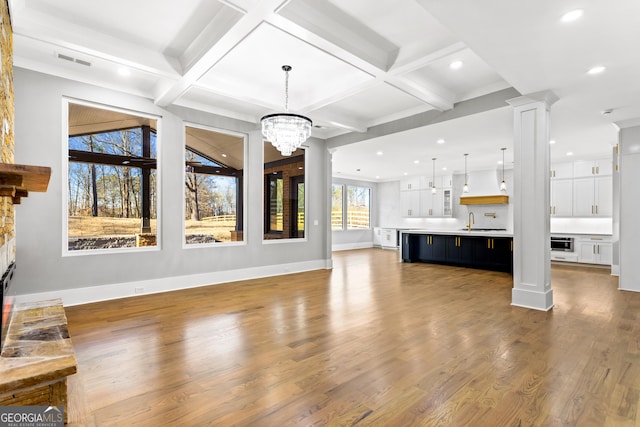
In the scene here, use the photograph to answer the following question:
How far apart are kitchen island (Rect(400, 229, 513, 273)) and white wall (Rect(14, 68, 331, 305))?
3.17m

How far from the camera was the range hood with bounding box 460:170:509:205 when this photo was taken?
9648mm

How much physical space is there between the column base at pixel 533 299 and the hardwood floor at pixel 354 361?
0.15 metres

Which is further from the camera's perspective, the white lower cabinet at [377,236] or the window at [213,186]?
the white lower cabinet at [377,236]

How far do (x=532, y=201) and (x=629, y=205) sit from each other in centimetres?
248

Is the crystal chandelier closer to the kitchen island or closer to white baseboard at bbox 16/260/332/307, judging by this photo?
white baseboard at bbox 16/260/332/307

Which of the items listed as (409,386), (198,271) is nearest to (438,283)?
(409,386)

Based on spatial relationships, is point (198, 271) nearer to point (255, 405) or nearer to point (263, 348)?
point (263, 348)

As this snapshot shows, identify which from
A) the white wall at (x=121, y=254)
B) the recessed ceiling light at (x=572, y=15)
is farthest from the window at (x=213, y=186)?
the recessed ceiling light at (x=572, y=15)

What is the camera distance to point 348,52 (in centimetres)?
340

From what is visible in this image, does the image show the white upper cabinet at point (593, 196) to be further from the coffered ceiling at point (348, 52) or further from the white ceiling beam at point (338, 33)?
the white ceiling beam at point (338, 33)

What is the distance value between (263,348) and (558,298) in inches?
176

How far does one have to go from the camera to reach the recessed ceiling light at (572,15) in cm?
248

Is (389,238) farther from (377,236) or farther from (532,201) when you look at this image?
(532,201)

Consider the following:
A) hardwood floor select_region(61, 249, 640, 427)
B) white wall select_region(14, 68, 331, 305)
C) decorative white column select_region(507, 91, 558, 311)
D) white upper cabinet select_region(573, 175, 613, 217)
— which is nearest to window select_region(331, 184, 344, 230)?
white wall select_region(14, 68, 331, 305)
